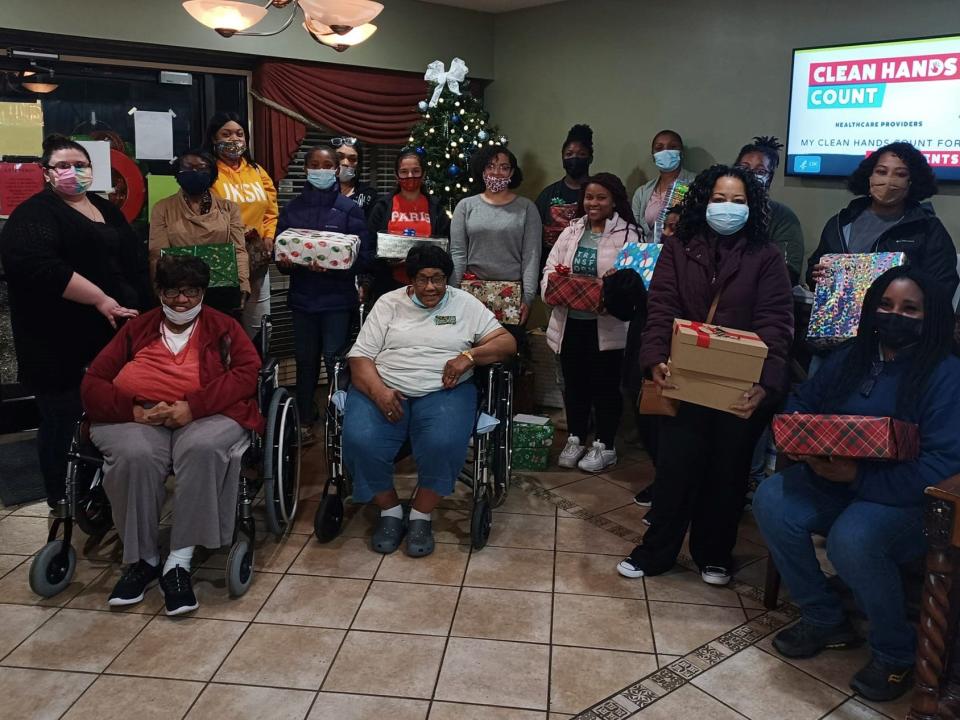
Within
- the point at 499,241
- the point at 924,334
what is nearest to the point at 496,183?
the point at 499,241

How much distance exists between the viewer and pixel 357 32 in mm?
3688

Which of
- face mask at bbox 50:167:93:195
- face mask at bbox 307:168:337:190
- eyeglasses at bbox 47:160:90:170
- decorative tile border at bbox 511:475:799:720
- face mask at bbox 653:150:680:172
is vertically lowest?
decorative tile border at bbox 511:475:799:720

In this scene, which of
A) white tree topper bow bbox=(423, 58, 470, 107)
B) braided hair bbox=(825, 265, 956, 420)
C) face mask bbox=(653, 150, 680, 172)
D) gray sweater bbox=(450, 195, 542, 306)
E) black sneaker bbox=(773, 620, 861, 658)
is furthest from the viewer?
white tree topper bow bbox=(423, 58, 470, 107)

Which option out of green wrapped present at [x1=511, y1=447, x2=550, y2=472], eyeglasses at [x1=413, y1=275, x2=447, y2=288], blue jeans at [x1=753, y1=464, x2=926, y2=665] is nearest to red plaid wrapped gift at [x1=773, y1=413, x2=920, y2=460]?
blue jeans at [x1=753, y1=464, x2=926, y2=665]

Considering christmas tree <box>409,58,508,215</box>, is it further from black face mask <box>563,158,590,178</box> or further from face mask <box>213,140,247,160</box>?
face mask <box>213,140,247,160</box>

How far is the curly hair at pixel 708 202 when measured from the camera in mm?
2805

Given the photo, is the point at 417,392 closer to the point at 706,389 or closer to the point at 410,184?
the point at 706,389

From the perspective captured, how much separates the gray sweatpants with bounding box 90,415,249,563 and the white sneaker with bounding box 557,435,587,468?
1.81m

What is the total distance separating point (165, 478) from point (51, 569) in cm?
49

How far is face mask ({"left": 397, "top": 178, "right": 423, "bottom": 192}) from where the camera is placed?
4.27m

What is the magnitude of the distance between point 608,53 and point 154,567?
13.8ft

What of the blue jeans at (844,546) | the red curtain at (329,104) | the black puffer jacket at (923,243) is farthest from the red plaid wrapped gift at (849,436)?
the red curtain at (329,104)

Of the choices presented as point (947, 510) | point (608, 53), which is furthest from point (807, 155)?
point (947, 510)

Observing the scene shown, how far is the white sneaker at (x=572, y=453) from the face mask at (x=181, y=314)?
1943 millimetres
